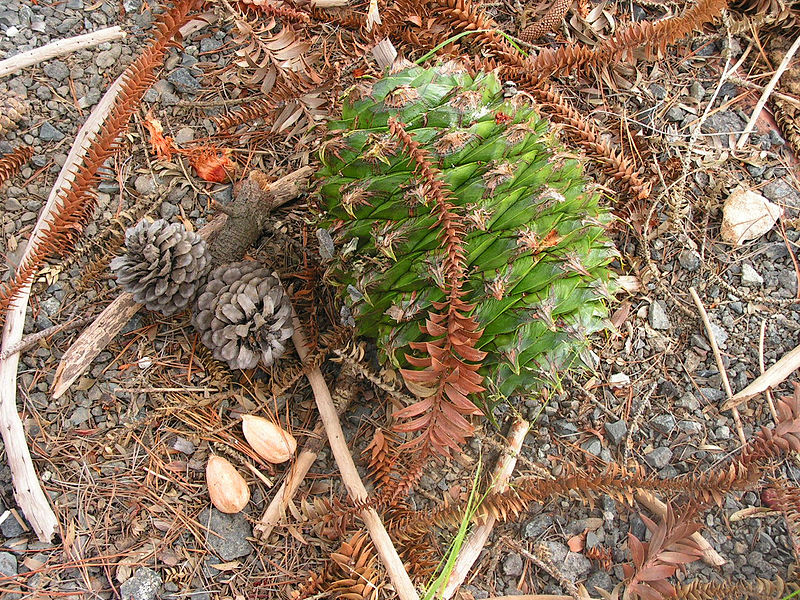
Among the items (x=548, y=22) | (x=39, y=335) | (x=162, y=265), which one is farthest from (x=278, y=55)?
(x=39, y=335)

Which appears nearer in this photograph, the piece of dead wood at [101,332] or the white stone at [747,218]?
the piece of dead wood at [101,332]

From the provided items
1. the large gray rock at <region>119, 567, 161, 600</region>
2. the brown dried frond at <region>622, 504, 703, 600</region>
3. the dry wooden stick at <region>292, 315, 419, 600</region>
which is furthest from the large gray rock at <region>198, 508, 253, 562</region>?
the brown dried frond at <region>622, 504, 703, 600</region>

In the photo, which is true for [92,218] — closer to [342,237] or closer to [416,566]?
[342,237]

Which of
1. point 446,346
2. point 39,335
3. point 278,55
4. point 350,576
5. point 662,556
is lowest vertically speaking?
point 662,556

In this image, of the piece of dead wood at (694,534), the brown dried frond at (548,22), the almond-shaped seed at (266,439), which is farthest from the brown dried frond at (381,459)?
the brown dried frond at (548,22)

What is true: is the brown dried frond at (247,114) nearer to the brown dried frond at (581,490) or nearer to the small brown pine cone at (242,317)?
the small brown pine cone at (242,317)

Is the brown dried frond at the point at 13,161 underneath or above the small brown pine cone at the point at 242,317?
above

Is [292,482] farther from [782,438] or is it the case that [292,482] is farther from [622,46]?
[622,46]
